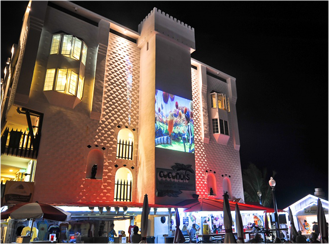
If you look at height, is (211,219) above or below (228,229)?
above

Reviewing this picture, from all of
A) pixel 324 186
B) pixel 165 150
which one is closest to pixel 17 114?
pixel 165 150

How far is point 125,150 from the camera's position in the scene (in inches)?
761

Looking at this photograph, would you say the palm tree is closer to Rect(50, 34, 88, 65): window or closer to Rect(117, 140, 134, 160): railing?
Rect(117, 140, 134, 160): railing

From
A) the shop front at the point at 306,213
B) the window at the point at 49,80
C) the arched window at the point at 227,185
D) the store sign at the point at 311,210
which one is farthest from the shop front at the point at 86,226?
the store sign at the point at 311,210

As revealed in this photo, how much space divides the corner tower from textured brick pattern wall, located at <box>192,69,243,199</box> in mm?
2495

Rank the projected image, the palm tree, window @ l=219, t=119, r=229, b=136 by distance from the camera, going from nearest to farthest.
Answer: the projected image, window @ l=219, t=119, r=229, b=136, the palm tree

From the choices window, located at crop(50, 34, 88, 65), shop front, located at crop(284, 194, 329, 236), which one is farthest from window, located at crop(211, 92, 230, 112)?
window, located at crop(50, 34, 88, 65)

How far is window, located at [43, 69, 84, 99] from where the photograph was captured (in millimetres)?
16641

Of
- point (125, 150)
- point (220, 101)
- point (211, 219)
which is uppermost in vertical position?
point (220, 101)

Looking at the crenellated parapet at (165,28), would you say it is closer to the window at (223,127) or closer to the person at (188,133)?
the person at (188,133)

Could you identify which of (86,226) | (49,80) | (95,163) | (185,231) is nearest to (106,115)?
(95,163)

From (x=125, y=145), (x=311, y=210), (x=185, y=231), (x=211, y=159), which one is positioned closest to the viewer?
(x=185, y=231)

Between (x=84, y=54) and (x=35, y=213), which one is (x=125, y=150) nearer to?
(x=84, y=54)

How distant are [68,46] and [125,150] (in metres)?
8.32
